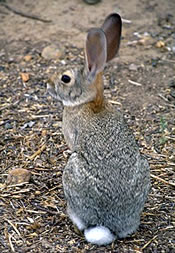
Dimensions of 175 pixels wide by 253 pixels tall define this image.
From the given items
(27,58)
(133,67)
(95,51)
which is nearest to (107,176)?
(95,51)

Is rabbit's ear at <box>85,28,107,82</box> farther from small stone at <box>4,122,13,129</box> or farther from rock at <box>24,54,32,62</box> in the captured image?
rock at <box>24,54,32,62</box>

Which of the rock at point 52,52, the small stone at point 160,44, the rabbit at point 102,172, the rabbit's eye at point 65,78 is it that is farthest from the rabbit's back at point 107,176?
the small stone at point 160,44

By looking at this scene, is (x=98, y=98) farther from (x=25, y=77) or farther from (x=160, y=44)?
(x=160, y=44)

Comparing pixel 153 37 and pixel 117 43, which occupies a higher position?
pixel 117 43

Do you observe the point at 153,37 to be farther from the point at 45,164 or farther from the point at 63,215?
the point at 63,215

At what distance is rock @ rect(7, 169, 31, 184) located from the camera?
6332mm

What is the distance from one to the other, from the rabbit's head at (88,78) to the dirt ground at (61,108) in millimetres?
1168

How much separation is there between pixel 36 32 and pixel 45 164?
349 cm

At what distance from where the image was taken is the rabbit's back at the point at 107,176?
5223 mm

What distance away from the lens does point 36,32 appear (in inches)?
372

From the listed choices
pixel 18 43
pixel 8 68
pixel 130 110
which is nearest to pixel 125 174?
pixel 130 110

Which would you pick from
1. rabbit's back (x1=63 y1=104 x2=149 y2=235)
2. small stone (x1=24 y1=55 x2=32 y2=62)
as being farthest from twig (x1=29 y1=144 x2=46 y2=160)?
small stone (x1=24 y1=55 x2=32 y2=62)

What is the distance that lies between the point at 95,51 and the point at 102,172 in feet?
4.17

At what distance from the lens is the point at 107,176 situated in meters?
5.22
